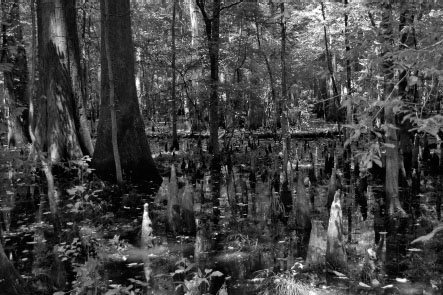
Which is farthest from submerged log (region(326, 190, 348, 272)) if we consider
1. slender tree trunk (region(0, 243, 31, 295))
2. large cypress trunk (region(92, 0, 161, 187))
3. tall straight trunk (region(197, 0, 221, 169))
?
tall straight trunk (region(197, 0, 221, 169))

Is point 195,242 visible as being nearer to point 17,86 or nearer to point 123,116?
point 123,116

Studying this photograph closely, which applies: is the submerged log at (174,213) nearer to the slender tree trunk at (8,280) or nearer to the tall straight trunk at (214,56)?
the slender tree trunk at (8,280)

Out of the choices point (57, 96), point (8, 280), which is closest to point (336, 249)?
point (8, 280)

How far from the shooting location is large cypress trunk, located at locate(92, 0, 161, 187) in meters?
9.60

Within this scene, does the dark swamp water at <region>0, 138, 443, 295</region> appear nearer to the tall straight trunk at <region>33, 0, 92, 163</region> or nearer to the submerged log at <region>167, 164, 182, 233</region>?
the submerged log at <region>167, 164, 182, 233</region>

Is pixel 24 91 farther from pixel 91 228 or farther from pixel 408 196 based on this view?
pixel 408 196

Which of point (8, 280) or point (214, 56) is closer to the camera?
point (8, 280)

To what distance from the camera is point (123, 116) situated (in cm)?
977

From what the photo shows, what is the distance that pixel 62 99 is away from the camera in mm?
10180

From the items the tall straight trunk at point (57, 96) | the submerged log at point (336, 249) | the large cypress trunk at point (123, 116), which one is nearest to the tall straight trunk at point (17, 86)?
the tall straight trunk at point (57, 96)

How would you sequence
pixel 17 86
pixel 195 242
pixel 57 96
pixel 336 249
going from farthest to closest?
pixel 17 86
pixel 57 96
pixel 195 242
pixel 336 249

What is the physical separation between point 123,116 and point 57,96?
72.5 inches

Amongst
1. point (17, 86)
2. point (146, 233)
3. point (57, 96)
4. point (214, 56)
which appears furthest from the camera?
point (17, 86)

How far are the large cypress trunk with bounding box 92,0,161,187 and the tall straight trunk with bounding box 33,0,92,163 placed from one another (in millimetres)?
930
